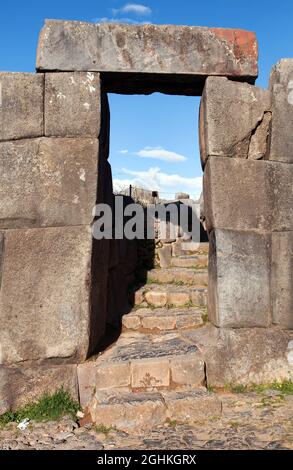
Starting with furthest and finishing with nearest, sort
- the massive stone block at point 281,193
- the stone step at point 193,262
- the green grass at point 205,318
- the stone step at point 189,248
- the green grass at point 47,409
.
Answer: the stone step at point 189,248 < the stone step at point 193,262 < the green grass at point 205,318 < the massive stone block at point 281,193 < the green grass at point 47,409

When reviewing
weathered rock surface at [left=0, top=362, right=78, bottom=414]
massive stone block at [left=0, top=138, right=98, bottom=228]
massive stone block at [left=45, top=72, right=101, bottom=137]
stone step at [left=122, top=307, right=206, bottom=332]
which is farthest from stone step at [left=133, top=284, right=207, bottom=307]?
massive stone block at [left=45, top=72, right=101, bottom=137]

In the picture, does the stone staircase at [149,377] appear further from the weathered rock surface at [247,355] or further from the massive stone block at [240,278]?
the massive stone block at [240,278]

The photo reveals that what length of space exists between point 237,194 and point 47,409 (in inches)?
106

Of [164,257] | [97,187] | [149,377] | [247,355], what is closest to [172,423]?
[149,377]

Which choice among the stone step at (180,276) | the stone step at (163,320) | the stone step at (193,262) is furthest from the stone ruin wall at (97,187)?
the stone step at (193,262)

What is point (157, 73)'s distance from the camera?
3949 mm

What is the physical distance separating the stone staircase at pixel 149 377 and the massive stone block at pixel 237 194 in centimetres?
126

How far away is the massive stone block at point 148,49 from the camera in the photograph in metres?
3.83

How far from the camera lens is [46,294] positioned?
3654mm

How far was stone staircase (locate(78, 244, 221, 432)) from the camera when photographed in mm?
3137

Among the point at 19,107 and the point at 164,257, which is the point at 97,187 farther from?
the point at 164,257
